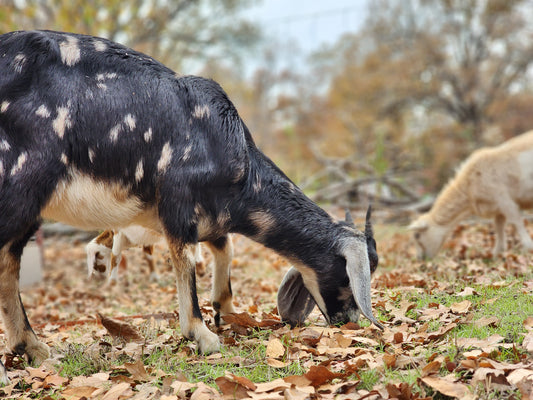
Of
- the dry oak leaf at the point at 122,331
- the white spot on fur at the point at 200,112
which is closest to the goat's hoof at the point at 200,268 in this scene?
the dry oak leaf at the point at 122,331

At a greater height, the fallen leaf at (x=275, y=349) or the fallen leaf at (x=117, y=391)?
the fallen leaf at (x=275, y=349)

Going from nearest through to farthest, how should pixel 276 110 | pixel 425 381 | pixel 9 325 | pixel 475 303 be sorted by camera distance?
pixel 425 381 < pixel 9 325 < pixel 475 303 < pixel 276 110

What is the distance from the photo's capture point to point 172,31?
16.9 meters

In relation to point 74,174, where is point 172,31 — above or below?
above

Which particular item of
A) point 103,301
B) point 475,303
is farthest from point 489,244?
point 103,301

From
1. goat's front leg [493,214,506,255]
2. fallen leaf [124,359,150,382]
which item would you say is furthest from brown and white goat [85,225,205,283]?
goat's front leg [493,214,506,255]

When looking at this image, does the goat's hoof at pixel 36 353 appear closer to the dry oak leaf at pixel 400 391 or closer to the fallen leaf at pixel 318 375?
the fallen leaf at pixel 318 375

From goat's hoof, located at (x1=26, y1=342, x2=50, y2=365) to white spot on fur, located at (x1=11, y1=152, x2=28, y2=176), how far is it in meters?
1.39

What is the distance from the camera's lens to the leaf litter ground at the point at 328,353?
10.6 ft

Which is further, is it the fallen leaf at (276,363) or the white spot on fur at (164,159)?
the white spot on fur at (164,159)

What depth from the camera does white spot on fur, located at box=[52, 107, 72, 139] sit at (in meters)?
3.94

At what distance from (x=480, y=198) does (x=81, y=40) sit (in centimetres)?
761

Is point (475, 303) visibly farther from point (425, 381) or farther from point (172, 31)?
point (172, 31)

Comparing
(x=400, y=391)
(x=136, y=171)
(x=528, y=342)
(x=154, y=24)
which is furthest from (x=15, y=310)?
(x=154, y=24)
